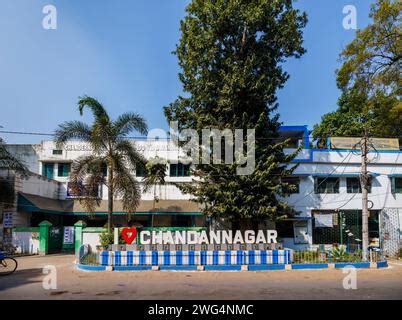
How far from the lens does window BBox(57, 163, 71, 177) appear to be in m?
28.2

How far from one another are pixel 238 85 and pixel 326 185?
10101 millimetres

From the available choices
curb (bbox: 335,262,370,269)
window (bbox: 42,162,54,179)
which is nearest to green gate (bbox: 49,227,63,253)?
window (bbox: 42,162,54,179)

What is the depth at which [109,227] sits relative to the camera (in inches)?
781

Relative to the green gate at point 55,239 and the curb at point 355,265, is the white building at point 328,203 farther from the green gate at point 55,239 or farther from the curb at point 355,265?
the curb at point 355,265

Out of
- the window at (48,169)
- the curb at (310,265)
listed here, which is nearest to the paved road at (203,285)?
the curb at (310,265)

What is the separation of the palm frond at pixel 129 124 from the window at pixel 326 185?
12.0m

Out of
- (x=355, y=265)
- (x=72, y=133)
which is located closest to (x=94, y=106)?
(x=72, y=133)

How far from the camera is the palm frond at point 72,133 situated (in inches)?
766

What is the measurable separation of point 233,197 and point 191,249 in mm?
3995

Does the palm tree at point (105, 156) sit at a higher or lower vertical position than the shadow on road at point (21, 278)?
higher
